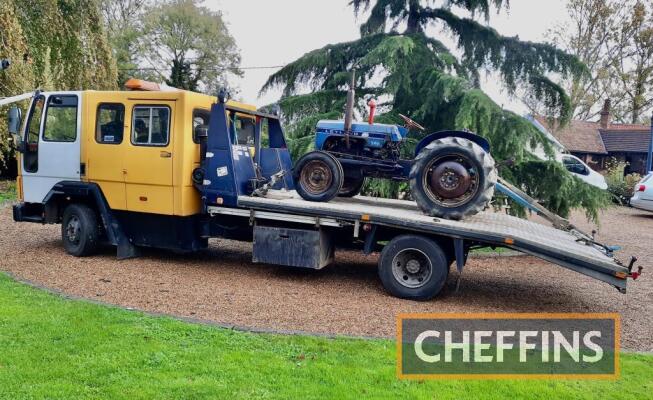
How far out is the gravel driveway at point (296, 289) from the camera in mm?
5680

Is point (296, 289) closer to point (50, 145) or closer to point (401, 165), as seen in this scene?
point (401, 165)

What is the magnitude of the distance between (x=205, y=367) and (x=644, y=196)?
57.2 feet

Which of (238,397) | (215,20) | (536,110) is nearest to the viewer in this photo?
(238,397)

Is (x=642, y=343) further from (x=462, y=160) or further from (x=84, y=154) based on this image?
(x=84, y=154)

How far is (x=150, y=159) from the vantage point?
7484 mm

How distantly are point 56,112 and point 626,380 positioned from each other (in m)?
8.06

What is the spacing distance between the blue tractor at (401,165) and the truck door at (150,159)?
1798mm

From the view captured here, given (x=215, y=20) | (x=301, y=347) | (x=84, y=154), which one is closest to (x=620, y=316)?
(x=301, y=347)

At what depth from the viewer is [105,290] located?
21.1 feet

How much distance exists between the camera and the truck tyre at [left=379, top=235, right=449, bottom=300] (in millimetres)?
6344

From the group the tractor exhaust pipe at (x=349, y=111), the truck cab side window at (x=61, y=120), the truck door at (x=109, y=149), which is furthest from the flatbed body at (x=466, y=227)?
the truck cab side window at (x=61, y=120)

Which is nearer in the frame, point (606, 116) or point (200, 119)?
point (200, 119)

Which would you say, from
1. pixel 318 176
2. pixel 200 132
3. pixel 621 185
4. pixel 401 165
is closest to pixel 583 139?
pixel 621 185

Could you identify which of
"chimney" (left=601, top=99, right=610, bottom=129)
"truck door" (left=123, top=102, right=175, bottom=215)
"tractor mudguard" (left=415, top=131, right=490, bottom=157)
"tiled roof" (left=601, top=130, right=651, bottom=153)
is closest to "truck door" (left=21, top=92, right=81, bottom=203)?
"truck door" (left=123, top=102, right=175, bottom=215)
